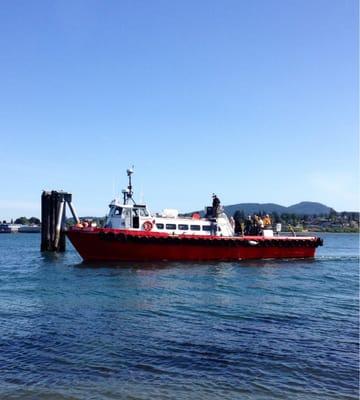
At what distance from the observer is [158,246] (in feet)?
124

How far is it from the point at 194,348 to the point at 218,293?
10577 millimetres

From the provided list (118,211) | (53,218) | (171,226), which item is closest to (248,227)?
(171,226)

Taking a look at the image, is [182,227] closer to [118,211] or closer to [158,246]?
[158,246]

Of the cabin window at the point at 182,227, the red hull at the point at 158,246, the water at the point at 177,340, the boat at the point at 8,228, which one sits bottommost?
the water at the point at 177,340

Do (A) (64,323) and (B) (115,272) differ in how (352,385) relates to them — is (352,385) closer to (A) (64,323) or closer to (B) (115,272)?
(A) (64,323)

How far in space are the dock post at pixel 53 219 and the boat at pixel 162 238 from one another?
490 inches

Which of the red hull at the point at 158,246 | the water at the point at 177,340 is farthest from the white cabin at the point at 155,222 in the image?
the water at the point at 177,340

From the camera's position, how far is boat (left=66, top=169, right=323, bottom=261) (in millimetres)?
36781

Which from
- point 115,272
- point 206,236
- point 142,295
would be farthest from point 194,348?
point 206,236

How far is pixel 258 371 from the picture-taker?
37.4ft

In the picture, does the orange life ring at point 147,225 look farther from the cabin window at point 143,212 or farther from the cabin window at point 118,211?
the cabin window at point 118,211

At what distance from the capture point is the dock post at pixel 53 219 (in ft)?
168

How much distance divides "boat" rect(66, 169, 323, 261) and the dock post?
40.8 feet

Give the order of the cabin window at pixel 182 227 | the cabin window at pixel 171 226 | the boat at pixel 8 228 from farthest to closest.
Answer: the boat at pixel 8 228 < the cabin window at pixel 182 227 < the cabin window at pixel 171 226
